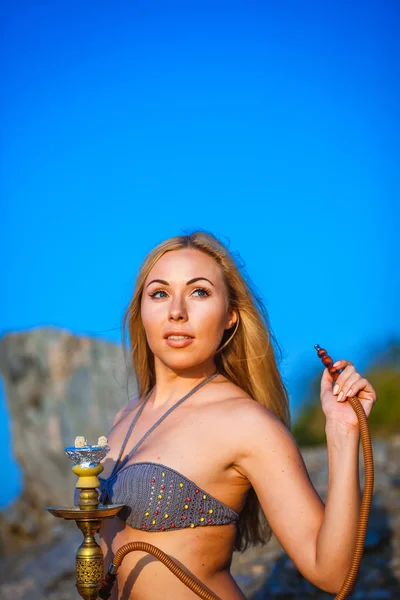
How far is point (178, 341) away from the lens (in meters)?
3.21

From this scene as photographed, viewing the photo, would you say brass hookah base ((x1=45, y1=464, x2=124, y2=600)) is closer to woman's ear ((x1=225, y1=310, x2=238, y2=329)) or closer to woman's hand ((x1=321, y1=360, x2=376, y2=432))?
woman's hand ((x1=321, y1=360, x2=376, y2=432))

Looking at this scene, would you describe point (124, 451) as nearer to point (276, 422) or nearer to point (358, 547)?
point (276, 422)

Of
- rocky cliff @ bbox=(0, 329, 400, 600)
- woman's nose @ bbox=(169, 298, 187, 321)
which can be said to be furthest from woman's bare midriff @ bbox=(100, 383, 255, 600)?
rocky cliff @ bbox=(0, 329, 400, 600)

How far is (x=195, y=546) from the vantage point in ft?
9.66

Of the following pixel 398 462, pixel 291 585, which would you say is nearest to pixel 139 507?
pixel 291 585

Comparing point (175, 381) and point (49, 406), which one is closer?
point (175, 381)

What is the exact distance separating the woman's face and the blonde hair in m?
0.13

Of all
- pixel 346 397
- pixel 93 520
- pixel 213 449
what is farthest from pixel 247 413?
pixel 93 520

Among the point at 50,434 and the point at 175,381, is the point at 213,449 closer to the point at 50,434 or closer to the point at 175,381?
the point at 175,381

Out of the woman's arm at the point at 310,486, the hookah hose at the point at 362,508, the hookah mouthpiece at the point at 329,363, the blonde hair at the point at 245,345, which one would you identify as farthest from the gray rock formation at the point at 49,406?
the hookah hose at the point at 362,508

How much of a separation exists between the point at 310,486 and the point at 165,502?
0.58m

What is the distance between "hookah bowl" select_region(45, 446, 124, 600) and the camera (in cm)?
271

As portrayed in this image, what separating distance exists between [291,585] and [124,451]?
9.10 feet

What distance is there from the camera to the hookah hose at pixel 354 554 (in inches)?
100
